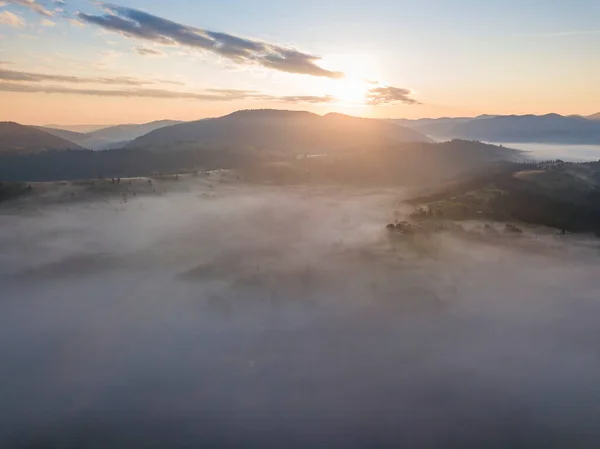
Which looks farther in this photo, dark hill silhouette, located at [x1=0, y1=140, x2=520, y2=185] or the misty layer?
dark hill silhouette, located at [x1=0, y1=140, x2=520, y2=185]

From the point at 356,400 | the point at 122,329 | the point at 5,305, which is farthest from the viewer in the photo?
the point at 5,305

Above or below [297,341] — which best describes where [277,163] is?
above

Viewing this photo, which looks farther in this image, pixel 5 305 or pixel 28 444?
pixel 5 305

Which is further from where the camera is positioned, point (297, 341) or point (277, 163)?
point (277, 163)

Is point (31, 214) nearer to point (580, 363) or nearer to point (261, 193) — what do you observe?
point (261, 193)

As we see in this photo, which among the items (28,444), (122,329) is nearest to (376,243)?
(122,329)

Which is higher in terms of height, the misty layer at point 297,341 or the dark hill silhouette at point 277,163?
the dark hill silhouette at point 277,163

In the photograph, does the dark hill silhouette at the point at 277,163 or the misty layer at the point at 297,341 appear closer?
the misty layer at the point at 297,341

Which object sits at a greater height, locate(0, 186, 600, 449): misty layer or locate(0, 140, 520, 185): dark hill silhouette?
locate(0, 140, 520, 185): dark hill silhouette
